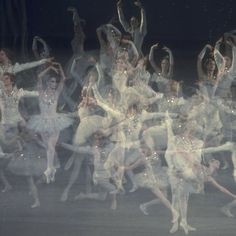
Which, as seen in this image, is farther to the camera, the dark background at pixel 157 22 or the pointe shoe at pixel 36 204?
the pointe shoe at pixel 36 204

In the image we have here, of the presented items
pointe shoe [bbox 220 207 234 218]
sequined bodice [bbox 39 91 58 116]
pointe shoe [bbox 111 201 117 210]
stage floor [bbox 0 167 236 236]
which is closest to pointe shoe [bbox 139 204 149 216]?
stage floor [bbox 0 167 236 236]

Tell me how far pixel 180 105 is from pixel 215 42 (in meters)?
0.53

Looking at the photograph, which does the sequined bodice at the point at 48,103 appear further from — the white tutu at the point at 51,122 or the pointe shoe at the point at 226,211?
the pointe shoe at the point at 226,211

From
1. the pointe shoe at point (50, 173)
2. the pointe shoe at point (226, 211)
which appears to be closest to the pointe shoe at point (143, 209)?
the pointe shoe at point (226, 211)

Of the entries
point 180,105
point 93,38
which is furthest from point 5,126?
point 180,105

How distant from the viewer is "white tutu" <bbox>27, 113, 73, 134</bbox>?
4.89 m

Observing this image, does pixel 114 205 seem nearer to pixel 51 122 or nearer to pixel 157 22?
pixel 51 122

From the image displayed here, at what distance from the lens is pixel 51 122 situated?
16.1 feet

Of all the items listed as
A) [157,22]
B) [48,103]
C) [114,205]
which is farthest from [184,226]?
[157,22]

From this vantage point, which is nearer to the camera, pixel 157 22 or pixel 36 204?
pixel 157 22

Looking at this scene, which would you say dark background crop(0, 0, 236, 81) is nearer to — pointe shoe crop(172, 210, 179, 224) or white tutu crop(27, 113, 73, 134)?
white tutu crop(27, 113, 73, 134)

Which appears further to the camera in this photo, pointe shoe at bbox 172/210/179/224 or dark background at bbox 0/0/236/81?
pointe shoe at bbox 172/210/179/224

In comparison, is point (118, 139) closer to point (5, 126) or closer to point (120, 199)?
point (120, 199)

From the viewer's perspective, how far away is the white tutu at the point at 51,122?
489cm
